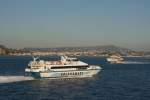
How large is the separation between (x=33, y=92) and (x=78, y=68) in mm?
29148

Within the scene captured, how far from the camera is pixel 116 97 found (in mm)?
61781

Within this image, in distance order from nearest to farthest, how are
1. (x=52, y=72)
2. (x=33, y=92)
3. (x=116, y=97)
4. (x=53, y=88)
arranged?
(x=116, y=97) → (x=33, y=92) → (x=53, y=88) → (x=52, y=72)

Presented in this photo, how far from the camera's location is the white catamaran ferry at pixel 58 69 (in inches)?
3659

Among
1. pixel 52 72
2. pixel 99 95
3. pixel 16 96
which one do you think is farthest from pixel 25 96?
pixel 52 72

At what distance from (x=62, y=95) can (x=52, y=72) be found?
2933cm

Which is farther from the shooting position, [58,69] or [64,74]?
[64,74]

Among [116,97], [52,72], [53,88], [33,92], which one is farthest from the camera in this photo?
[52,72]

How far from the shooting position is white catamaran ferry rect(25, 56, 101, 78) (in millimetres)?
92938

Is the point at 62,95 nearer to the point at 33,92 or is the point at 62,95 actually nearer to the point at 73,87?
the point at 33,92

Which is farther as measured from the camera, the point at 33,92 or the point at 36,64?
the point at 36,64

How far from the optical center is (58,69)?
310ft

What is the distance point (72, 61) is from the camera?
9806cm

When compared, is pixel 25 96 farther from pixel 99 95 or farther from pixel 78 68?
pixel 78 68

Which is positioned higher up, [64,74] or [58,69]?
[58,69]
